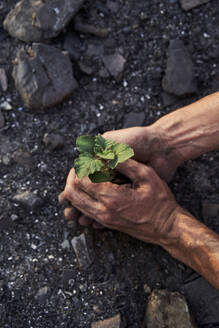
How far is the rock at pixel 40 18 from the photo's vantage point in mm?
2529

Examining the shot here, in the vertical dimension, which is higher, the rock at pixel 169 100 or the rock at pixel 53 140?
the rock at pixel 169 100

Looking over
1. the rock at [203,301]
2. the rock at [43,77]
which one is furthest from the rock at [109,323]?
the rock at [43,77]

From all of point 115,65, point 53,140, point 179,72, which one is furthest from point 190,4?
point 53,140

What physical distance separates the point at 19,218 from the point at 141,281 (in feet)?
2.64

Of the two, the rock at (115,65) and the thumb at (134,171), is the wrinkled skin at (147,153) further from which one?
the rock at (115,65)

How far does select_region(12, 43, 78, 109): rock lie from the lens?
2.47 metres

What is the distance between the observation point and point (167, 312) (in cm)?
207

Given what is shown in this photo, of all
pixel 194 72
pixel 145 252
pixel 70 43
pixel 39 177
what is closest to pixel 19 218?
pixel 39 177

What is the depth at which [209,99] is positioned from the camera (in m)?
2.24

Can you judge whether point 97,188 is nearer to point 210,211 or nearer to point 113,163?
point 113,163

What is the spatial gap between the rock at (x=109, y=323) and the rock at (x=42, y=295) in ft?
0.99

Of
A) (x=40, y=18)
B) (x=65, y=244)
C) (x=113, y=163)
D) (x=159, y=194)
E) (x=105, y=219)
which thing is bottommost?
(x=65, y=244)

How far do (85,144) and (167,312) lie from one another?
1.02 m

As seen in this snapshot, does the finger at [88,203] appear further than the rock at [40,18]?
No
